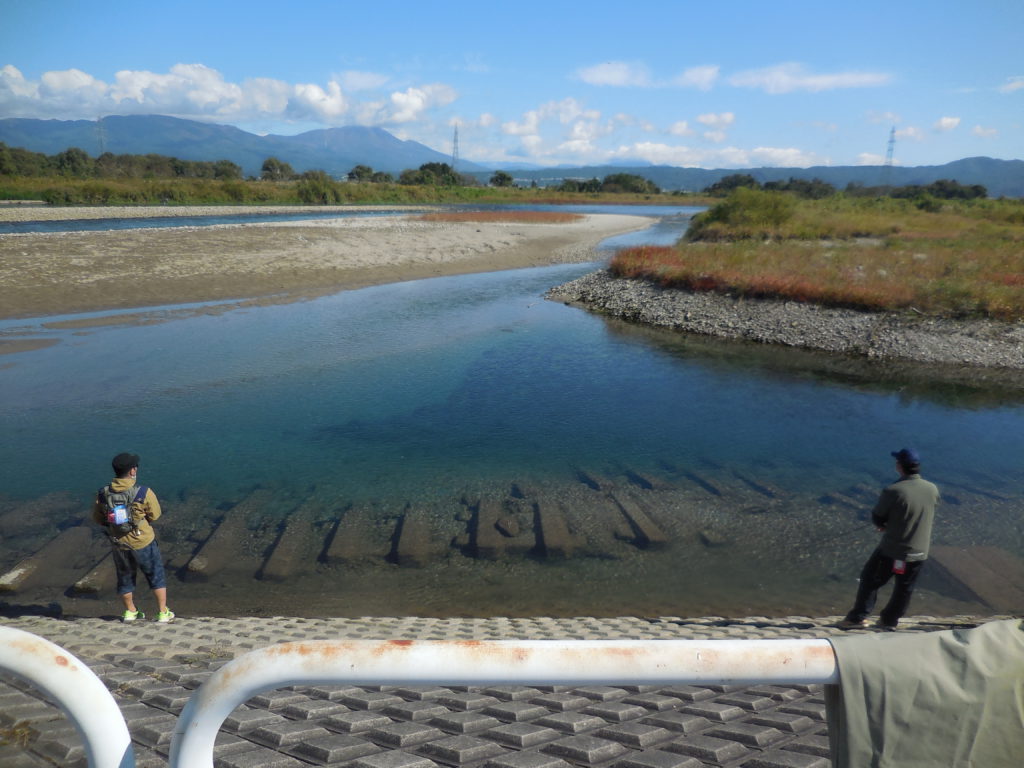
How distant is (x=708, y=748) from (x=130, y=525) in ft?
21.5

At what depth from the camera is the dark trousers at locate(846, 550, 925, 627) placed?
286 inches

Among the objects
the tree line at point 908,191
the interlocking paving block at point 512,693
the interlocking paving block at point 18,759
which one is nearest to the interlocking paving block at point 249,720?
the interlocking paving block at point 18,759

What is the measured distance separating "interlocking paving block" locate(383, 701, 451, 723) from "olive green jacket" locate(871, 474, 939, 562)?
5.68 m

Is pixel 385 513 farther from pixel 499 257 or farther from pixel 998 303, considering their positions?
pixel 499 257

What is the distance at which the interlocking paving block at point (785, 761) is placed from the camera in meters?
3.14

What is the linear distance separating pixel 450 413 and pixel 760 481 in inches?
297

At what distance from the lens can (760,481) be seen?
12.9m

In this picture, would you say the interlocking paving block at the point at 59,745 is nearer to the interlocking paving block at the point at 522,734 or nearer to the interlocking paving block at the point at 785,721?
the interlocking paving block at the point at 522,734

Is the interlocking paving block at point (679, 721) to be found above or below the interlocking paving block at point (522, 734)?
below

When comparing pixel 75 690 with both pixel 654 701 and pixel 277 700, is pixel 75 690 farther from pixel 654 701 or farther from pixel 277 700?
pixel 654 701

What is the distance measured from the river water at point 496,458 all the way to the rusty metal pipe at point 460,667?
7.26 m

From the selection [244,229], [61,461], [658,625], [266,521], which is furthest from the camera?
[244,229]

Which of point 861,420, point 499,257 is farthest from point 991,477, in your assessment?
point 499,257

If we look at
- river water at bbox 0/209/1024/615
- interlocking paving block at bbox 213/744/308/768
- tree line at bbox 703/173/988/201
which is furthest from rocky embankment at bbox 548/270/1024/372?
tree line at bbox 703/173/988/201
